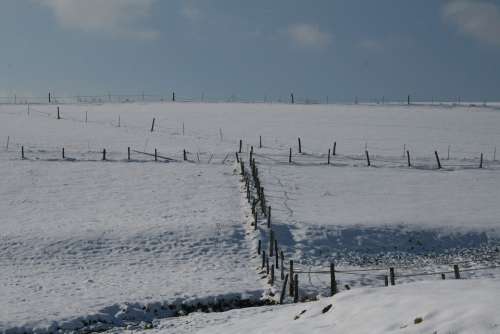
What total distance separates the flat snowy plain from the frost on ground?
0.09 m

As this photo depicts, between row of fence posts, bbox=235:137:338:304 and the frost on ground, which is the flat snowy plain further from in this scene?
row of fence posts, bbox=235:137:338:304

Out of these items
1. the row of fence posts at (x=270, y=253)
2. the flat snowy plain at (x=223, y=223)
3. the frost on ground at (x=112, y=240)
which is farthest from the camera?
the frost on ground at (x=112, y=240)

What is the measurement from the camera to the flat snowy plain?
63.6 ft

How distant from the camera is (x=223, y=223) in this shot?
32.6 m

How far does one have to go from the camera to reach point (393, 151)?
55.8 m

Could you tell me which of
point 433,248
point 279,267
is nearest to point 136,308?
point 279,267

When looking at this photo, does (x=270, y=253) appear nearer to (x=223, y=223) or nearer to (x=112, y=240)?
(x=223, y=223)

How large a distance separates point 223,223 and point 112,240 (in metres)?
5.85

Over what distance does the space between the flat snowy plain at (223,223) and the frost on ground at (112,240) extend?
0.09 m

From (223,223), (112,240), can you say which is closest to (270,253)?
(223,223)

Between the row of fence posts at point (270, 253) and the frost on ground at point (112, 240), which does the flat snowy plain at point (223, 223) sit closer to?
the frost on ground at point (112, 240)

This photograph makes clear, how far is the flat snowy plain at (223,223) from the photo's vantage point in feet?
63.6

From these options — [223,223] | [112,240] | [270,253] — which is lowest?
[270,253]

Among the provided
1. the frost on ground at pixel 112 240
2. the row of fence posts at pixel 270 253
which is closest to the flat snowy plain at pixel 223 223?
Result: the frost on ground at pixel 112 240
